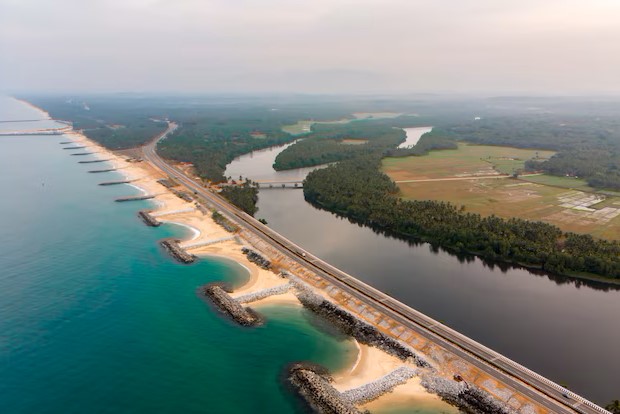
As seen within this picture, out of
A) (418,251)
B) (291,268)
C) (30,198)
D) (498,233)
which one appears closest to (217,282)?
(291,268)

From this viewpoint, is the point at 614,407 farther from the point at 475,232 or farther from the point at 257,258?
the point at 257,258

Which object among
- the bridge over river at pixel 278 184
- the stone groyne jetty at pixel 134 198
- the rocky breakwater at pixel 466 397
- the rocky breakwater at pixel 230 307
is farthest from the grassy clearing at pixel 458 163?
the rocky breakwater at pixel 466 397

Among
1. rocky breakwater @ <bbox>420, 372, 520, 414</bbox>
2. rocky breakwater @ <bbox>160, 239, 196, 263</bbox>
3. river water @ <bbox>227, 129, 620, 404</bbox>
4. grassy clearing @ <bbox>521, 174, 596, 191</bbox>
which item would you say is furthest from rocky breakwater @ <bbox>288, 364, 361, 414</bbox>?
grassy clearing @ <bbox>521, 174, 596, 191</bbox>

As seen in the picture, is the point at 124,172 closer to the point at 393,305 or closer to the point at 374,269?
the point at 374,269

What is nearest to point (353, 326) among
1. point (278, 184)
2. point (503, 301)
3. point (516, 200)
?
point (503, 301)

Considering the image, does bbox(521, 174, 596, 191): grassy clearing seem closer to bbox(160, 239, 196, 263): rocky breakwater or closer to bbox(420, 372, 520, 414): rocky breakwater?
bbox(420, 372, 520, 414): rocky breakwater

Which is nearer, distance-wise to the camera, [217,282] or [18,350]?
[18,350]

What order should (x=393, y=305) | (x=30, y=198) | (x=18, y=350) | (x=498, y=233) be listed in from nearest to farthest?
(x=18, y=350)
(x=393, y=305)
(x=498, y=233)
(x=30, y=198)
